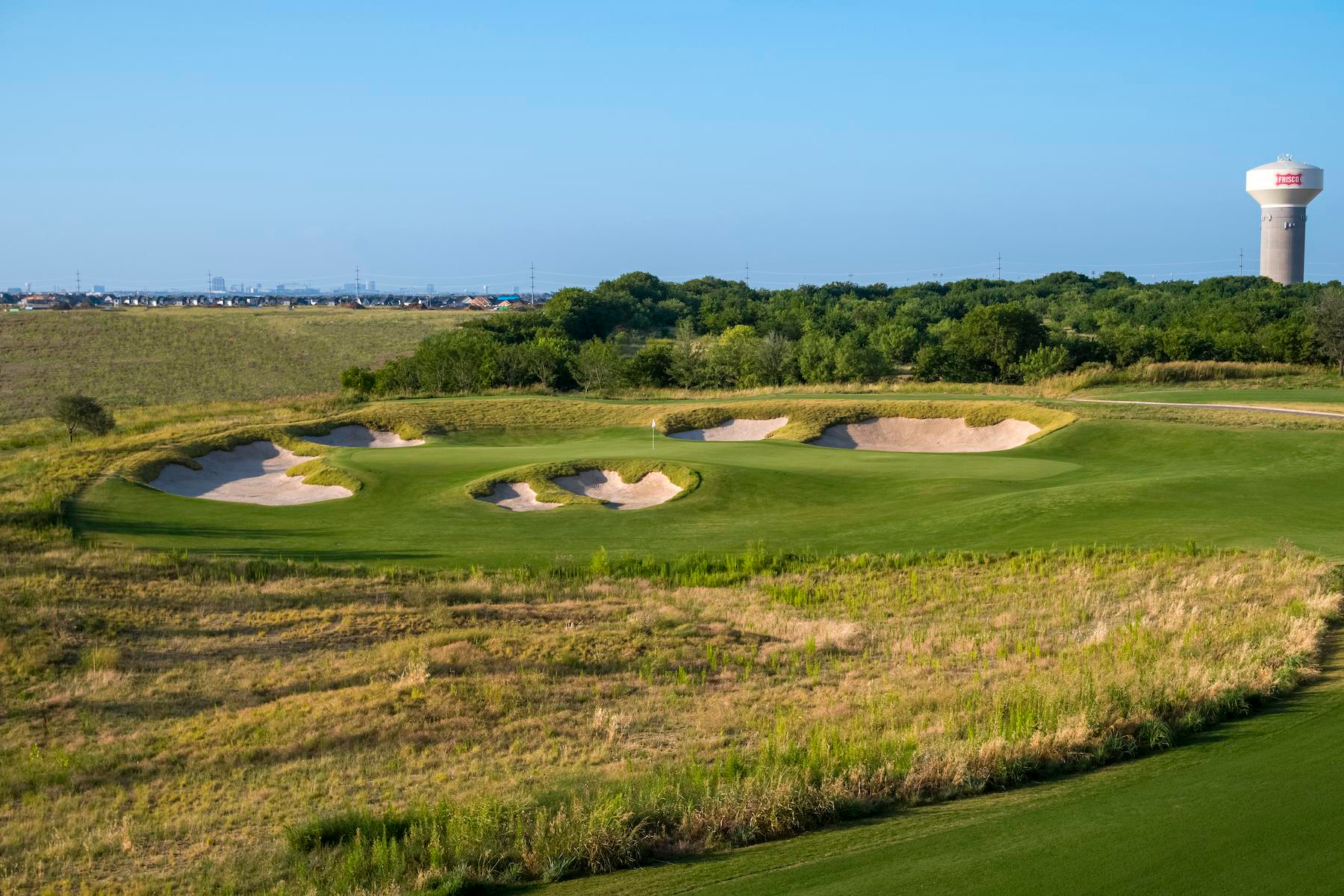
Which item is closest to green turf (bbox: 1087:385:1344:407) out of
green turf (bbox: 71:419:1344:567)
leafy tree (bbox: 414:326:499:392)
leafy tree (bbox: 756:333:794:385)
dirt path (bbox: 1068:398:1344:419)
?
dirt path (bbox: 1068:398:1344:419)

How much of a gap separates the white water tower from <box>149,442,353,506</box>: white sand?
15112 centimetres

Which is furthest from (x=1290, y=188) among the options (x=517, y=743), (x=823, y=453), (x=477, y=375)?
(x=517, y=743)

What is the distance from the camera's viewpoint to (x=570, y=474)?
3247 centimetres

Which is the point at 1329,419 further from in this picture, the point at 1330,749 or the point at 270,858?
the point at 270,858

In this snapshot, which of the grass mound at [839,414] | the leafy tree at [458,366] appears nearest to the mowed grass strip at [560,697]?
the grass mound at [839,414]

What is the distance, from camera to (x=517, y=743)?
13742 millimetres

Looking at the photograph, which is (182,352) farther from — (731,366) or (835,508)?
(835,508)

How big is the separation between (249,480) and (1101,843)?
31.9 meters

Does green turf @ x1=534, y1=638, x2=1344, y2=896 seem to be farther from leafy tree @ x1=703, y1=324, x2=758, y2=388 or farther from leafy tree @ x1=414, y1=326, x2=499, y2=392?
leafy tree @ x1=703, y1=324, x2=758, y2=388

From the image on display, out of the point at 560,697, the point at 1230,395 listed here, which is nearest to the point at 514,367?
the point at 1230,395

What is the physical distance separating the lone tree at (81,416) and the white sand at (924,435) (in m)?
28.4

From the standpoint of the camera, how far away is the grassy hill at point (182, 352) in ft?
291

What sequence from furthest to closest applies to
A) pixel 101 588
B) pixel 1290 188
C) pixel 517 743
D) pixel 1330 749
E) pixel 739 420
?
pixel 1290 188 → pixel 739 420 → pixel 101 588 → pixel 517 743 → pixel 1330 749

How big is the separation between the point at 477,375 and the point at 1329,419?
4399 centimetres
